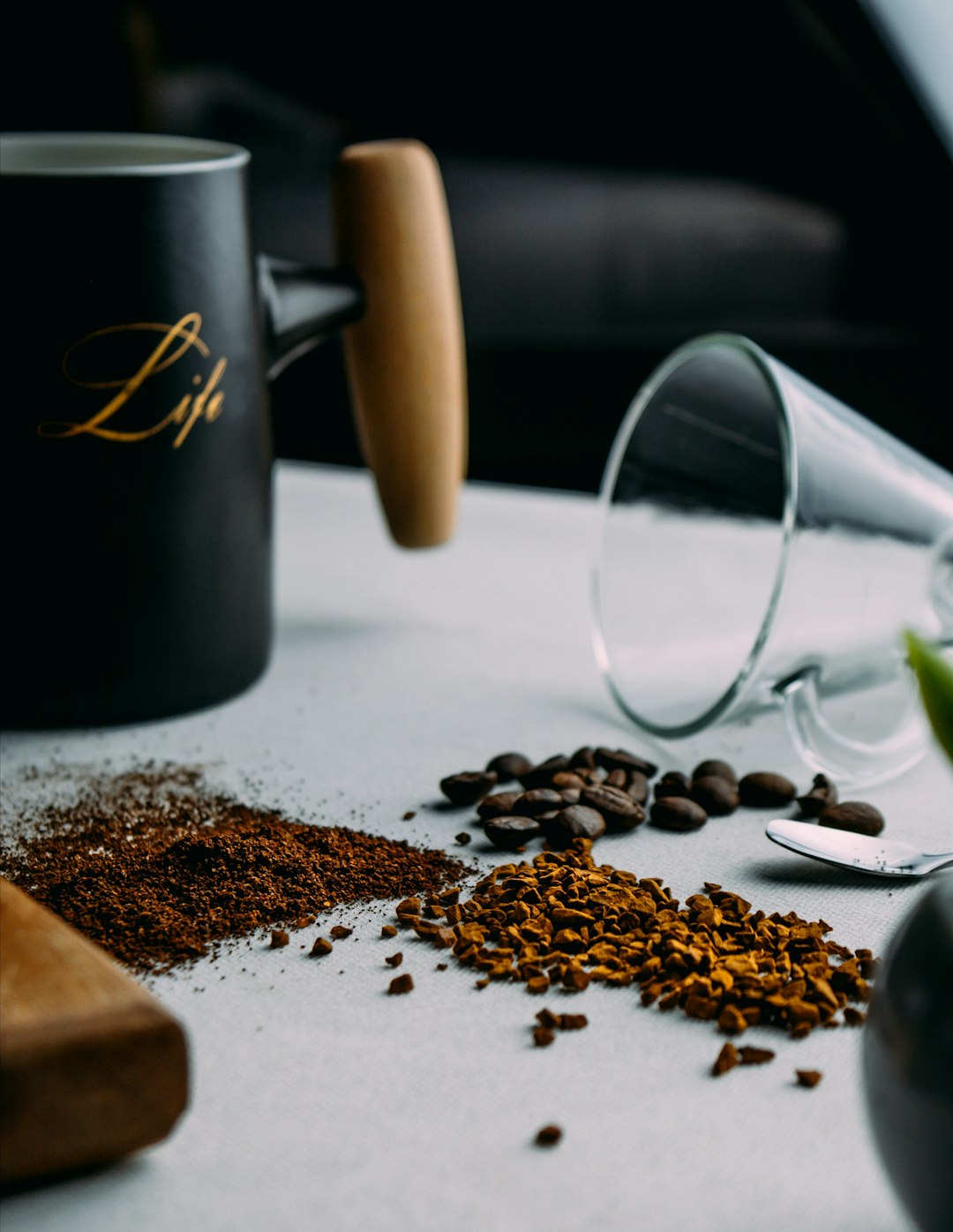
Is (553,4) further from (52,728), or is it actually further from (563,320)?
(52,728)

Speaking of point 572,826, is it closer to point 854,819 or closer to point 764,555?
point 854,819

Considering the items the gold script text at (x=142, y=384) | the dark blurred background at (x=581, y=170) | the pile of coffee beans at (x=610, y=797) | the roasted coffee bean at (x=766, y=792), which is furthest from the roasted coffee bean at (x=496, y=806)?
the dark blurred background at (x=581, y=170)

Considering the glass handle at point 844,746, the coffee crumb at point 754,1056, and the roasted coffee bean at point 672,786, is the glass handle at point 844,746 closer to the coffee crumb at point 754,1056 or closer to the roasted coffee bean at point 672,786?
the roasted coffee bean at point 672,786

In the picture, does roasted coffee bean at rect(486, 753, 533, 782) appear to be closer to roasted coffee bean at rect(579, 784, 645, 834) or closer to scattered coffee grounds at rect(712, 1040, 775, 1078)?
roasted coffee bean at rect(579, 784, 645, 834)

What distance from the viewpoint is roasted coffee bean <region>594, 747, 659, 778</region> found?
66 cm

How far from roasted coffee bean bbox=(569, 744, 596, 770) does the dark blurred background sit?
1161mm

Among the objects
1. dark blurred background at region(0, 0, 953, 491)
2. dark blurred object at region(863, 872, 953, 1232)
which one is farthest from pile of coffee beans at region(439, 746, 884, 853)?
dark blurred background at region(0, 0, 953, 491)

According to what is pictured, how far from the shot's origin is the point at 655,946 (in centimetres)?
50

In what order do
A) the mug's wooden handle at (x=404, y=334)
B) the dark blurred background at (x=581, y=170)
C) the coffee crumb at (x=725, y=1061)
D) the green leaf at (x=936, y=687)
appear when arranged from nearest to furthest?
the green leaf at (x=936, y=687) → the coffee crumb at (x=725, y=1061) → the mug's wooden handle at (x=404, y=334) → the dark blurred background at (x=581, y=170)

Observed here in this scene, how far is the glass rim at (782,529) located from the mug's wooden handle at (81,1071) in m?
0.29

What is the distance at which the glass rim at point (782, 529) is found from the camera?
572 millimetres

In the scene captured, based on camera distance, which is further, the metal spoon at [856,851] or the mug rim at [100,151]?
the mug rim at [100,151]

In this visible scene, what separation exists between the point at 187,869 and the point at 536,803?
15 cm

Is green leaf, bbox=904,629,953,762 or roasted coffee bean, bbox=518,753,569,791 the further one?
roasted coffee bean, bbox=518,753,569,791
